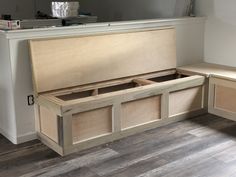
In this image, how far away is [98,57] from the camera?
125 inches

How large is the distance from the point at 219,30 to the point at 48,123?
2079 mm

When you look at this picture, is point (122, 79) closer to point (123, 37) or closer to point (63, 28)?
point (123, 37)

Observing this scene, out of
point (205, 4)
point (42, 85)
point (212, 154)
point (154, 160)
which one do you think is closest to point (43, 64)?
point (42, 85)

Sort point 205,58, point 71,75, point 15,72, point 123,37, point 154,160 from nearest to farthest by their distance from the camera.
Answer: point 154,160 < point 15,72 < point 71,75 < point 123,37 < point 205,58

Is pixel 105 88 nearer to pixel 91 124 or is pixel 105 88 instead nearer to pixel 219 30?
pixel 91 124

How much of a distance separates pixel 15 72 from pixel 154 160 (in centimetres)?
125

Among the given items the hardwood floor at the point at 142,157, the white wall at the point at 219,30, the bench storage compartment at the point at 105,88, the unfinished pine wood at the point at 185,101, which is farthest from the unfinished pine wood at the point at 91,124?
the white wall at the point at 219,30

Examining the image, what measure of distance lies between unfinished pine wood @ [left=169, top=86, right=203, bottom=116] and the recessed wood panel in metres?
0.16

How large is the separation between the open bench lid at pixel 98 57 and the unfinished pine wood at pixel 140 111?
37 centimetres

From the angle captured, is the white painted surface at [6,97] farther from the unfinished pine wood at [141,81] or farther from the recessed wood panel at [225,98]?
the recessed wood panel at [225,98]

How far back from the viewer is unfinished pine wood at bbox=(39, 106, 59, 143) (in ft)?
9.05

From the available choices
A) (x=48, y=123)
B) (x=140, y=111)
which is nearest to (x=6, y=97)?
(x=48, y=123)

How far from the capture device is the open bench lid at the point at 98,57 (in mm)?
2879

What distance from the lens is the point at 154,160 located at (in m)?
2.63
